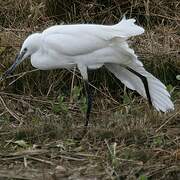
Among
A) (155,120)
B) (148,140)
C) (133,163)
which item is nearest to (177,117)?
(155,120)

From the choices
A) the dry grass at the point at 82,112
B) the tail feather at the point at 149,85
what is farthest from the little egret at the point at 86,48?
the dry grass at the point at 82,112

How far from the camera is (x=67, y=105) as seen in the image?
20.2 ft

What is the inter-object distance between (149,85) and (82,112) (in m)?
0.63

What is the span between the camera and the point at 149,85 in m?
5.93

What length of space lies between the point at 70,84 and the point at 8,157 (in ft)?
6.46

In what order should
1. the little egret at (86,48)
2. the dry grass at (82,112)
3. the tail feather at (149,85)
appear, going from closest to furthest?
the dry grass at (82,112)
the little egret at (86,48)
the tail feather at (149,85)

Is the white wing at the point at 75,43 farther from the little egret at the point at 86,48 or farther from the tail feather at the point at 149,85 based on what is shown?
A: the tail feather at the point at 149,85

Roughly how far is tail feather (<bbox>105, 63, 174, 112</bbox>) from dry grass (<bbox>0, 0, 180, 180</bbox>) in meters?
0.13

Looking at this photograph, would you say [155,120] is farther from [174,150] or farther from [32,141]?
[32,141]

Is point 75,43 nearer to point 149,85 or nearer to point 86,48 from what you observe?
point 86,48

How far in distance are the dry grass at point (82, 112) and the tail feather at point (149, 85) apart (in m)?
0.13

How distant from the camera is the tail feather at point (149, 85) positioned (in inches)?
226

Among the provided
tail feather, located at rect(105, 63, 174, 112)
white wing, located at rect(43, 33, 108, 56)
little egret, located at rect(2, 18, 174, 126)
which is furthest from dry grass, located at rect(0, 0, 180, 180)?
white wing, located at rect(43, 33, 108, 56)

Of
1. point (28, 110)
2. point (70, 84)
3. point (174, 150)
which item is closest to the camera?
point (174, 150)
